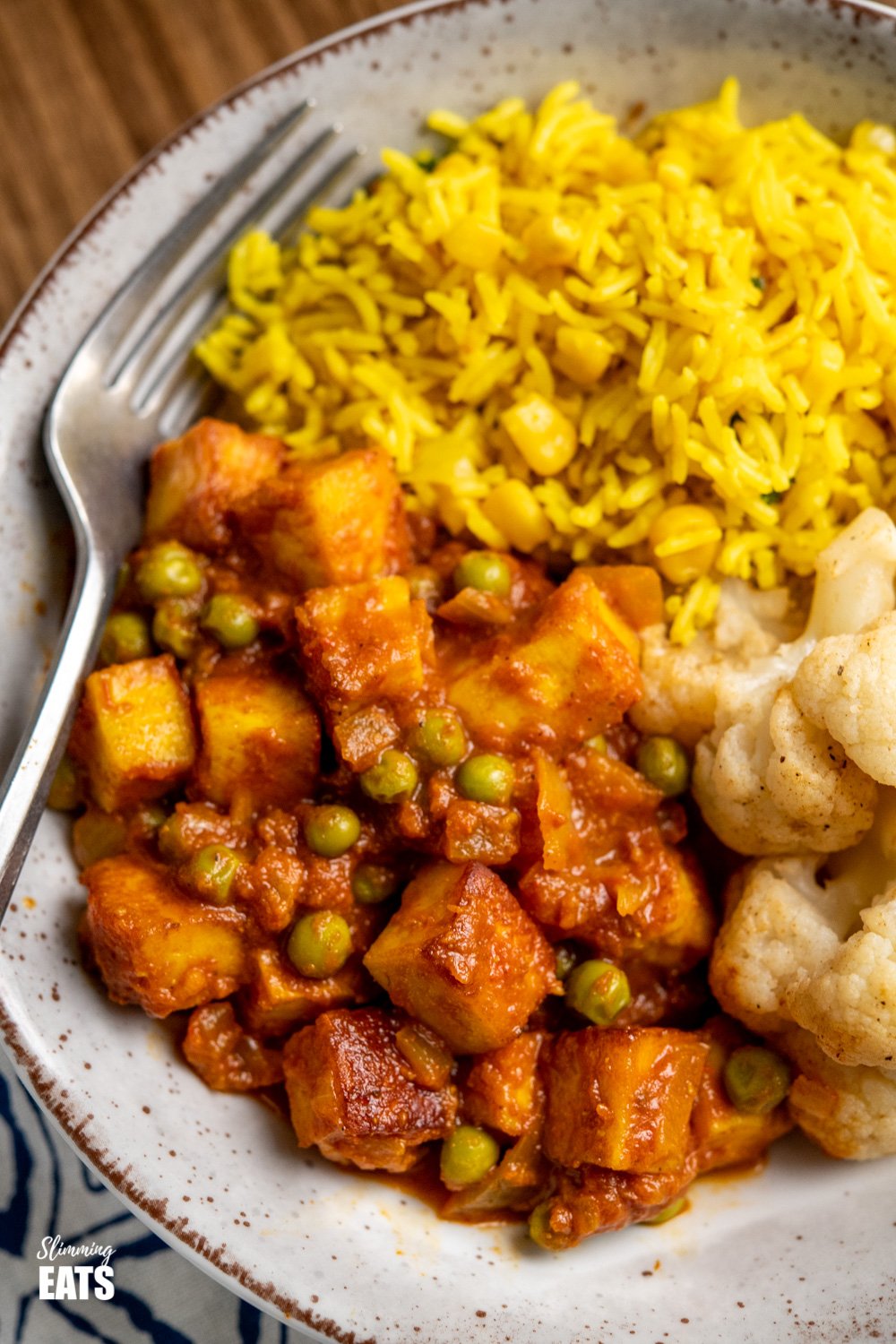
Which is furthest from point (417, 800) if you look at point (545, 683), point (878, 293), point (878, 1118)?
point (878, 293)

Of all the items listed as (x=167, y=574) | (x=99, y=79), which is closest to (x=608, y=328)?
(x=167, y=574)

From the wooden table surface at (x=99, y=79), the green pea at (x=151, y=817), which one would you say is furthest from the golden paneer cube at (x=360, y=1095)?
the wooden table surface at (x=99, y=79)

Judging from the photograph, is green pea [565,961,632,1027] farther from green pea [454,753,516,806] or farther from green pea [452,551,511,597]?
green pea [452,551,511,597]

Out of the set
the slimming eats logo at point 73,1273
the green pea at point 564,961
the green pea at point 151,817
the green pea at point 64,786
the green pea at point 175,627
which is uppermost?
the green pea at point 175,627

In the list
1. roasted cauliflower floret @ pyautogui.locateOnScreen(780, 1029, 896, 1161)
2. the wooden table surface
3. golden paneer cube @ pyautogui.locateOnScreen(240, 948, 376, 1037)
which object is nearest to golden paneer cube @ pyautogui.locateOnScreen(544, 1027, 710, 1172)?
roasted cauliflower floret @ pyautogui.locateOnScreen(780, 1029, 896, 1161)

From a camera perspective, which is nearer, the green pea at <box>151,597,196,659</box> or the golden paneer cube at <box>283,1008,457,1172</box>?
the golden paneer cube at <box>283,1008,457,1172</box>

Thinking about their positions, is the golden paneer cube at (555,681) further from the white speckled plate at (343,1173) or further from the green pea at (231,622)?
the white speckled plate at (343,1173)

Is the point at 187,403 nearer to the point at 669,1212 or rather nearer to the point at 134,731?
the point at 134,731
